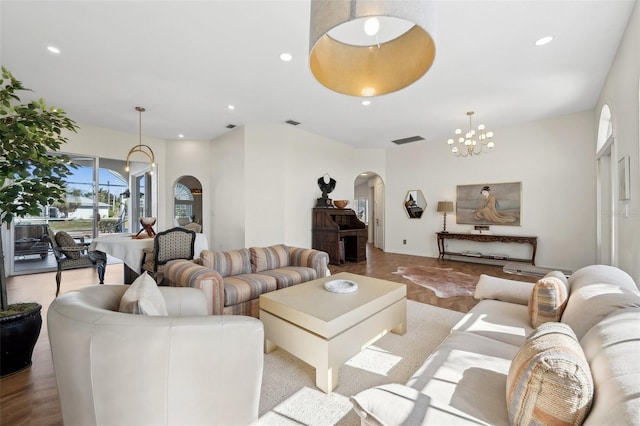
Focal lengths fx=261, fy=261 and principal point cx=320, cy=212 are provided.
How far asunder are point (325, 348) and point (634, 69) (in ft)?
11.6

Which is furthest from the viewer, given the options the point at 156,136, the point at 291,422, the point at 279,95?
the point at 156,136

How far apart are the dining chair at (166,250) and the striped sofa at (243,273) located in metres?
0.75

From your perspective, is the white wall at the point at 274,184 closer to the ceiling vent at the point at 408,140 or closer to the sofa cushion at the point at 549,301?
the ceiling vent at the point at 408,140

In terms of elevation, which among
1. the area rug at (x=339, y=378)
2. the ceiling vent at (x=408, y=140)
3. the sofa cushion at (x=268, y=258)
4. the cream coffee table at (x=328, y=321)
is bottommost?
the area rug at (x=339, y=378)

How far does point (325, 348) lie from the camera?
1.67m

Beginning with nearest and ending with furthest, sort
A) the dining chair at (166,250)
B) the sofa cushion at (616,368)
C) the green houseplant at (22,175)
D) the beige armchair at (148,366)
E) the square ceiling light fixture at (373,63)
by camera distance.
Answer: the sofa cushion at (616,368) → the beige armchair at (148,366) → the square ceiling light fixture at (373,63) → the green houseplant at (22,175) → the dining chair at (166,250)

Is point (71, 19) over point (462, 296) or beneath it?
over

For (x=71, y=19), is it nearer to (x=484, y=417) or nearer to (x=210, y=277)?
(x=210, y=277)

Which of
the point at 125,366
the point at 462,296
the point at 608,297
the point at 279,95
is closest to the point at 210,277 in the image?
the point at 125,366

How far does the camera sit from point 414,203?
22.7 feet

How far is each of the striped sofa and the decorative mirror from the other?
438cm

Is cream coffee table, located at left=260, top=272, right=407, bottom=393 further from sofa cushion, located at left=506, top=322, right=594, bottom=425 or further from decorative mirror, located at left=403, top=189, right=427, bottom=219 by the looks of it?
decorative mirror, located at left=403, top=189, right=427, bottom=219

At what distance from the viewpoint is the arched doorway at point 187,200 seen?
682cm

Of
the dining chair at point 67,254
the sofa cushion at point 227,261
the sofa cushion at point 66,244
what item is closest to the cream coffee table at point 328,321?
the sofa cushion at point 227,261
